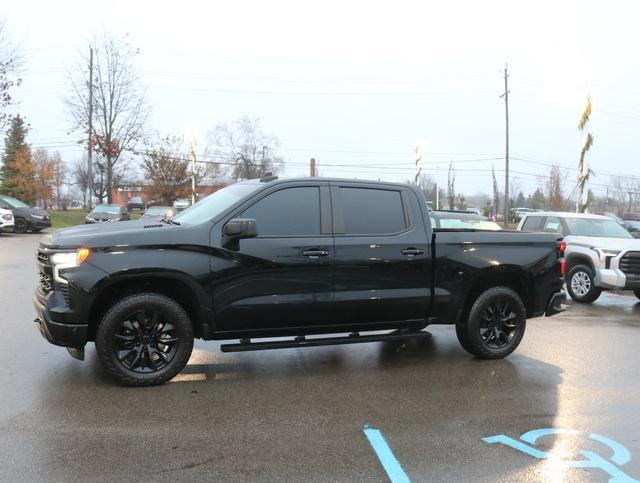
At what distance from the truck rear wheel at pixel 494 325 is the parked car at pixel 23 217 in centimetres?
2398

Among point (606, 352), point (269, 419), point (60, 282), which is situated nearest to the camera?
point (269, 419)

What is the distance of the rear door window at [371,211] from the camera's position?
5.57 metres

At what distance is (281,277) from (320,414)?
4.46ft

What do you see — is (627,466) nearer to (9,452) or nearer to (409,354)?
(409,354)

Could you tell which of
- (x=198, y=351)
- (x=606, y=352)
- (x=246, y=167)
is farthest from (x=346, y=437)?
(x=246, y=167)

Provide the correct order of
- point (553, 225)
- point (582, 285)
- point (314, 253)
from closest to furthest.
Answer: point (314, 253) < point (582, 285) < point (553, 225)

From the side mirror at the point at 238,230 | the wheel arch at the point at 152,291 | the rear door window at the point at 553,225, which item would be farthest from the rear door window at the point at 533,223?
the wheel arch at the point at 152,291

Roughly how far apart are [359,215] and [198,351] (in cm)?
245

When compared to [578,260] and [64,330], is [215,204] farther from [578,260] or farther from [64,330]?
[578,260]

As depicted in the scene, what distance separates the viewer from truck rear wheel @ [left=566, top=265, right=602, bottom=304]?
1038 centimetres

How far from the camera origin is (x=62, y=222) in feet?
113

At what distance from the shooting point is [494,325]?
6184 millimetres

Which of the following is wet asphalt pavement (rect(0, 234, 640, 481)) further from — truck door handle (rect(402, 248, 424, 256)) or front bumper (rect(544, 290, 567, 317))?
truck door handle (rect(402, 248, 424, 256))

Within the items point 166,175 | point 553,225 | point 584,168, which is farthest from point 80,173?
point 553,225
